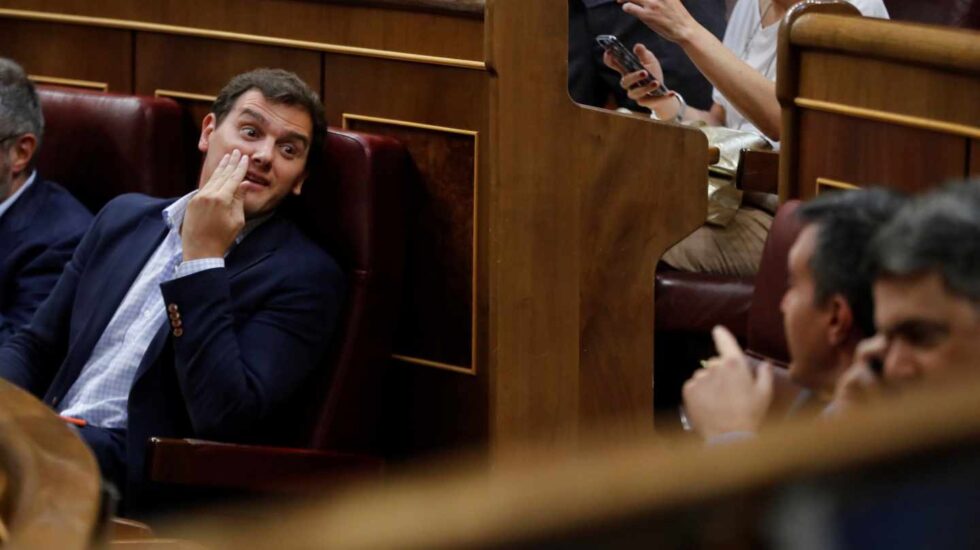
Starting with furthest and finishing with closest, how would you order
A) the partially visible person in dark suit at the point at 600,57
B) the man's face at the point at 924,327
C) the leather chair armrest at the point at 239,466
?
the partially visible person in dark suit at the point at 600,57 < the leather chair armrest at the point at 239,466 < the man's face at the point at 924,327

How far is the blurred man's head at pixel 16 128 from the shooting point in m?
2.00

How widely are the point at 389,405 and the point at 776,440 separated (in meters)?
1.75

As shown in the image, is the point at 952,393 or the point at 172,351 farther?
the point at 172,351

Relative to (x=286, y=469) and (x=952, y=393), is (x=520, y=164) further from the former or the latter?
(x=952, y=393)

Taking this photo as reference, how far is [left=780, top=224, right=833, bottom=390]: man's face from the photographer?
2.22 feet

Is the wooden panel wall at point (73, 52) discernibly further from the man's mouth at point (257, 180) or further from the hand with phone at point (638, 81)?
the hand with phone at point (638, 81)

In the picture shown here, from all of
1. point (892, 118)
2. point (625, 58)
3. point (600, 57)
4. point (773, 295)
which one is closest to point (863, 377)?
point (773, 295)

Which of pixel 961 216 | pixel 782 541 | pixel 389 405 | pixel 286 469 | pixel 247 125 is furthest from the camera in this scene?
pixel 389 405

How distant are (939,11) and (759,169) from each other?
617 mm

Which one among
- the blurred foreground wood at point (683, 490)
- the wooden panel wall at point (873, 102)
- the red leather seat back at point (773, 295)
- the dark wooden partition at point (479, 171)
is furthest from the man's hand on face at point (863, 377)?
the dark wooden partition at point (479, 171)

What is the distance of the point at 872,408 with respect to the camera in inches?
11.2

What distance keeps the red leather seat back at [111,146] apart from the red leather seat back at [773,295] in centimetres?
119

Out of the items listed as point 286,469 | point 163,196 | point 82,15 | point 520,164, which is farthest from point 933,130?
point 82,15

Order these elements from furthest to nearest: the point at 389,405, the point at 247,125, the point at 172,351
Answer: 1. the point at 389,405
2. the point at 247,125
3. the point at 172,351
